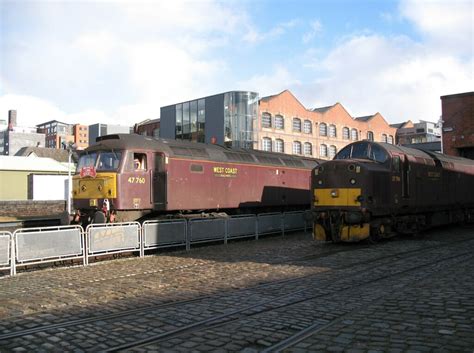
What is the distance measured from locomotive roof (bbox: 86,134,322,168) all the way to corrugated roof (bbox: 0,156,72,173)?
2612 cm

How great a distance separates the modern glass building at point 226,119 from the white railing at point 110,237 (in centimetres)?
3570

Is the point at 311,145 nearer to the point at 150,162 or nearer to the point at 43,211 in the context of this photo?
the point at 43,211

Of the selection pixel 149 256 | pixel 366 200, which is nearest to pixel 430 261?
pixel 366 200

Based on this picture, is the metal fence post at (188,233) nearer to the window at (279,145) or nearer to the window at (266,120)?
the window at (266,120)

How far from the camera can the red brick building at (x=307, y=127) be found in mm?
60812

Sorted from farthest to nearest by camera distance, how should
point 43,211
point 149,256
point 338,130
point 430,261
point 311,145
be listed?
point 338,130, point 311,145, point 43,211, point 149,256, point 430,261

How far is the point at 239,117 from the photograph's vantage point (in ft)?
177

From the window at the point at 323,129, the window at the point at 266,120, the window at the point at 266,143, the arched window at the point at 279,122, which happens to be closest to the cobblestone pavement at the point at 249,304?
the window at the point at 266,143

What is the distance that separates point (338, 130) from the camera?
72875 millimetres

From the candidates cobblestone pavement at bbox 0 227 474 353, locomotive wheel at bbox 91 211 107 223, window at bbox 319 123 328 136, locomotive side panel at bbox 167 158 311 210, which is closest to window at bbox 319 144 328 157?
window at bbox 319 123 328 136

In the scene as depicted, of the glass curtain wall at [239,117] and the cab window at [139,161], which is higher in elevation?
the glass curtain wall at [239,117]

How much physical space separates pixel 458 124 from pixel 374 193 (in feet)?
72.0

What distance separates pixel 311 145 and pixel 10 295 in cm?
6188

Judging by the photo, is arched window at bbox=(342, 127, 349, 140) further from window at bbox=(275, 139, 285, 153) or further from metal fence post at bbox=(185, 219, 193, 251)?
metal fence post at bbox=(185, 219, 193, 251)
